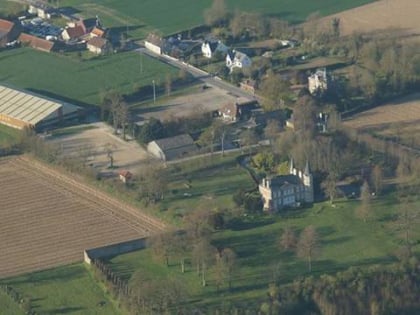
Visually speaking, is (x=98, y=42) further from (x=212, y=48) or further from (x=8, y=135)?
(x=8, y=135)

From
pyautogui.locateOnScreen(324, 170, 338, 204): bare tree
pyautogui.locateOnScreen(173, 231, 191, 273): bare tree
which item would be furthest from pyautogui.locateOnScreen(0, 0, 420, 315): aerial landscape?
pyautogui.locateOnScreen(324, 170, 338, 204): bare tree

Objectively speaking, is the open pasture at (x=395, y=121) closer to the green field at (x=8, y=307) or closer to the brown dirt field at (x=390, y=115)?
the brown dirt field at (x=390, y=115)

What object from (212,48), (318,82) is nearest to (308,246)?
(318,82)

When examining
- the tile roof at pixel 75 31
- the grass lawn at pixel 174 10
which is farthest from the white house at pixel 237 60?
the tile roof at pixel 75 31

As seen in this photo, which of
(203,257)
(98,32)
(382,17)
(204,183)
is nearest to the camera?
(203,257)

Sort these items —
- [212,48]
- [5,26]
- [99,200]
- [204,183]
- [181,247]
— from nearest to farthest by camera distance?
1. [181,247]
2. [99,200]
3. [204,183]
4. [212,48]
5. [5,26]

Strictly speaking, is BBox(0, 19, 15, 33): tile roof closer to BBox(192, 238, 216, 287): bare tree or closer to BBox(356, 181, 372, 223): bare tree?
BBox(356, 181, 372, 223): bare tree

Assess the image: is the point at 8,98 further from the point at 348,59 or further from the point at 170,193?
the point at 348,59

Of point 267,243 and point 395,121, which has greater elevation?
point 395,121
